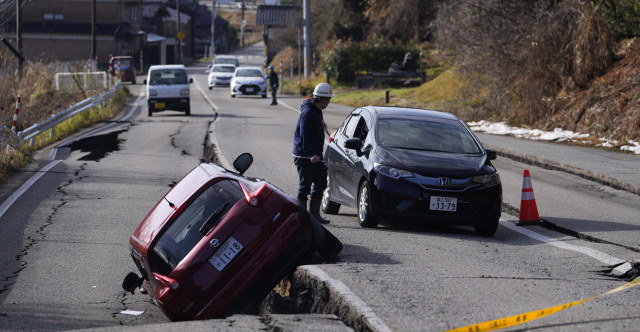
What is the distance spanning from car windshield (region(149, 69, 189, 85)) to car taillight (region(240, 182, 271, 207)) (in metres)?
24.6

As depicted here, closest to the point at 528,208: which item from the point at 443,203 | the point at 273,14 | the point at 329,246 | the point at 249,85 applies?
the point at 443,203

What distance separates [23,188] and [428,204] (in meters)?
7.79

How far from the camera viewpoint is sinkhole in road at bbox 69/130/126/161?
1866 centimetres

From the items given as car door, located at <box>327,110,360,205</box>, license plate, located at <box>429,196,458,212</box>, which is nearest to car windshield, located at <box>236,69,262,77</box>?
car door, located at <box>327,110,360,205</box>

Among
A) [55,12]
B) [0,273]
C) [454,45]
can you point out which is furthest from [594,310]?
[55,12]

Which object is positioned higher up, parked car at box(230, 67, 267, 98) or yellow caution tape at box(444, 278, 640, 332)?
yellow caution tape at box(444, 278, 640, 332)

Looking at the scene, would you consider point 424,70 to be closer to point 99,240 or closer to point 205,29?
point 99,240

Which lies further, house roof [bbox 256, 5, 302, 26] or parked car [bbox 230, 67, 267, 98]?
house roof [bbox 256, 5, 302, 26]

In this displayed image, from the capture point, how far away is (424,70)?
145ft

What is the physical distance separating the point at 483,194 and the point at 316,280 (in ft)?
11.0

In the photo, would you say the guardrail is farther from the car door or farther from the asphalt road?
the car door

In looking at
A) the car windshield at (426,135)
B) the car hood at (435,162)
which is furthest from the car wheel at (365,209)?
the car windshield at (426,135)

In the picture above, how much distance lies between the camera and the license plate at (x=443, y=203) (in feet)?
30.9

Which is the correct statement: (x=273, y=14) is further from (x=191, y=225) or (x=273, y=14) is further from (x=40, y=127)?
(x=191, y=225)
